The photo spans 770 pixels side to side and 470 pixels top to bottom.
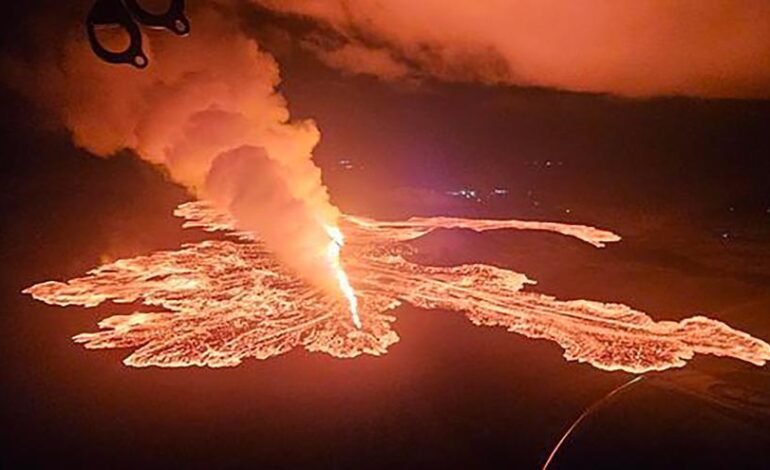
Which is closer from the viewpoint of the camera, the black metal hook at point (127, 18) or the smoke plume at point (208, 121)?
the black metal hook at point (127, 18)

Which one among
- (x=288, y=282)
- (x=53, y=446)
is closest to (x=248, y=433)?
(x=53, y=446)

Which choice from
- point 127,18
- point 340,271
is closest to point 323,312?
point 340,271

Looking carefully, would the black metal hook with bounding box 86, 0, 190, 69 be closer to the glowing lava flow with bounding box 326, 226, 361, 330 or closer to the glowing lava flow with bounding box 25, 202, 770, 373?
the glowing lava flow with bounding box 25, 202, 770, 373

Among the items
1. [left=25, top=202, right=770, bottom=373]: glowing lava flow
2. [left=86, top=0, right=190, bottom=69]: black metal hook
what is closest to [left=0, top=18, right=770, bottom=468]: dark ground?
[left=25, top=202, right=770, bottom=373]: glowing lava flow

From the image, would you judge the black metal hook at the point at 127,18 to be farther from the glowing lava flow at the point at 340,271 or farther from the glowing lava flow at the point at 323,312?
the glowing lava flow at the point at 340,271

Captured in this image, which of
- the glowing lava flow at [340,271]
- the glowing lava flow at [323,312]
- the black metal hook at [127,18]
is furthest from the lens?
the glowing lava flow at [340,271]

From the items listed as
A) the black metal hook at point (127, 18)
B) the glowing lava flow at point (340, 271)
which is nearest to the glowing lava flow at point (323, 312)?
the glowing lava flow at point (340, 271)
